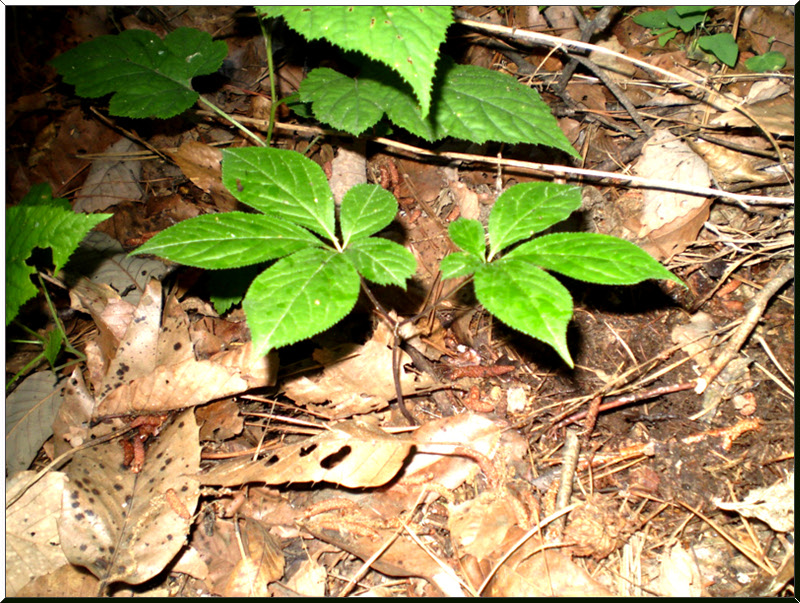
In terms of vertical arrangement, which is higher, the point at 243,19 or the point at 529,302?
the point at 243,19

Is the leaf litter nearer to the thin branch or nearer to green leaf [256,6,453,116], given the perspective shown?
the thin branch

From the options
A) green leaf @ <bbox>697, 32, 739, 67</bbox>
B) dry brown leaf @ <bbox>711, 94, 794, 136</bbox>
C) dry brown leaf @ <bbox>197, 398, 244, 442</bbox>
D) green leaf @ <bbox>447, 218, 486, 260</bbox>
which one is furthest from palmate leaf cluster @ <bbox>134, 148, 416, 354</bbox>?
green leaf @ <bbox>697, 32, 739, 67</bbox>

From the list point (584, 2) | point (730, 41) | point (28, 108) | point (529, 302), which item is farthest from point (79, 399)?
point (730, 41)

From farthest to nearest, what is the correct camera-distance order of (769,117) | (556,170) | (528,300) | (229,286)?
(769,117) < (556,170) < (229,286) < (528,300)

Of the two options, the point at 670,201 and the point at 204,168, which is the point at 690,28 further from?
the point at 204,168

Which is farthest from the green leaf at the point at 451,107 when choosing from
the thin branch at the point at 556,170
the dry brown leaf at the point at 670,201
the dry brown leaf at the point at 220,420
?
the dry brown leaf at the point at 220,420

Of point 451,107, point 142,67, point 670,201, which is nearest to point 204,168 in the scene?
point 142,67

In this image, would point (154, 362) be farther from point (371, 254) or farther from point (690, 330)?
point (690, 330)

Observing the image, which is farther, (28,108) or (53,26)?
(53,26)
